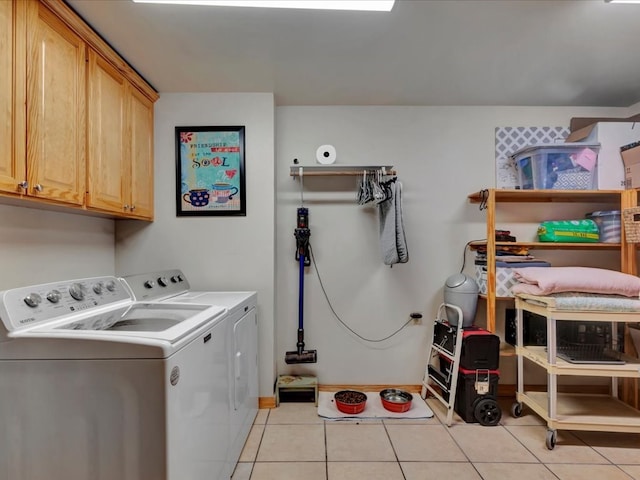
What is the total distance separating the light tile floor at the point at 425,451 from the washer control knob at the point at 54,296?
1.26 metres

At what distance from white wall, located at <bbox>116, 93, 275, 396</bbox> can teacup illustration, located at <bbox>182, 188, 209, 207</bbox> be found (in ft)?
0.37

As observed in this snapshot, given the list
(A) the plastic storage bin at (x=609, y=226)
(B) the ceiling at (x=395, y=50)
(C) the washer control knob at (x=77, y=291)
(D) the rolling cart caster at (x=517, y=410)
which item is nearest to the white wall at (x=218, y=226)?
(B) the ceiling at (x=395, y=50)

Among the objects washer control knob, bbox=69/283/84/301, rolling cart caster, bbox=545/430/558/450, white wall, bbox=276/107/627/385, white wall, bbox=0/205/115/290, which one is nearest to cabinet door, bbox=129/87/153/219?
white wall, bbox=0/205/115/290

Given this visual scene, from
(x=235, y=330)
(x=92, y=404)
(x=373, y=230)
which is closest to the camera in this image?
(x=92, y=404)

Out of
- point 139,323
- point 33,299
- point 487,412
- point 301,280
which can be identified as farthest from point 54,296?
point 487,412

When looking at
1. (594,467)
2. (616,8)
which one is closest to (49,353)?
(594,467)

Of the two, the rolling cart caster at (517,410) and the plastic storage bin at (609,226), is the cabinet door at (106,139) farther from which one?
the plastic storage bin at (609,226)

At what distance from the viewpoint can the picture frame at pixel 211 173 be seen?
2.55 m

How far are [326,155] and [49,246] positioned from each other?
192 cm

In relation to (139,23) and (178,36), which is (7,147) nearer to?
(139,23)

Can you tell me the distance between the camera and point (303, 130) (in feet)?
9.20

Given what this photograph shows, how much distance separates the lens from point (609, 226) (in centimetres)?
244

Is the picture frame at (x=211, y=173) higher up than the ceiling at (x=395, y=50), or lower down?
lower down

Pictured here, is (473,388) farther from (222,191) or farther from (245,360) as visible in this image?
(222,191)
